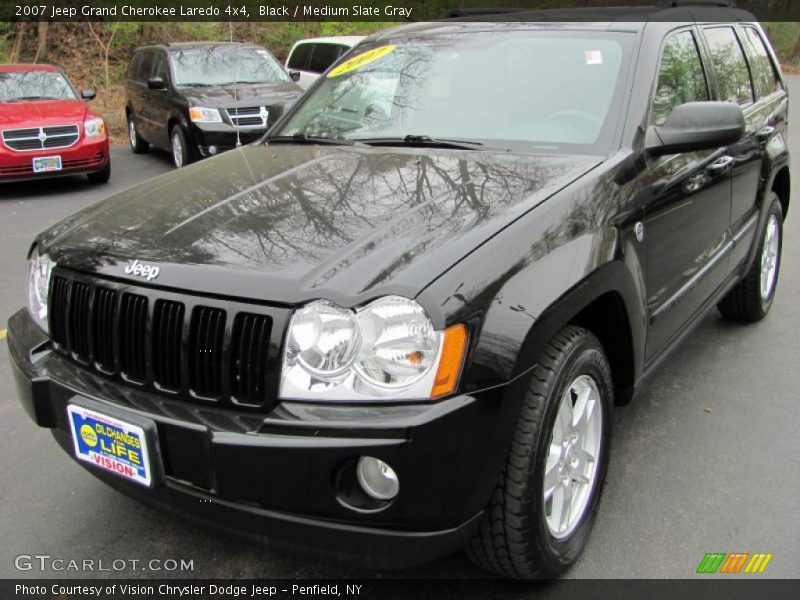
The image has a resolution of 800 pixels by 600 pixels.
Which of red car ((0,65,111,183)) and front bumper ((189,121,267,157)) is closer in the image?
red car ((0,65,111,183))

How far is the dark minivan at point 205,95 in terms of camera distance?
9820mm

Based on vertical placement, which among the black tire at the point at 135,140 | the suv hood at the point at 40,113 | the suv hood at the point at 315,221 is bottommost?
the black tire at the point at 135,140

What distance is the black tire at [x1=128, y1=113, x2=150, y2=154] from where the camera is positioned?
12.7m

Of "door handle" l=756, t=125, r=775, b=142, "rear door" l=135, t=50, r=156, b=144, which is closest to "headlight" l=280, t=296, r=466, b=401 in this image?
"door handle" l=756, t=125, r=775, b=142

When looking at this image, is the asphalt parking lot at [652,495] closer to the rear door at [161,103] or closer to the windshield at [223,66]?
the rear door at [161,103]

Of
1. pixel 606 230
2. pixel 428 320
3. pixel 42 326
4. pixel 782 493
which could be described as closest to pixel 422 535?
pixel 428 320

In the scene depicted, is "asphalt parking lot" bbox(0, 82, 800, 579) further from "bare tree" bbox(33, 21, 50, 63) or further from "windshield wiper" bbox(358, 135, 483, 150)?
"bare tree" bbox(33, 21, 50, 63)

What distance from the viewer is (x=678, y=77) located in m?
3.36

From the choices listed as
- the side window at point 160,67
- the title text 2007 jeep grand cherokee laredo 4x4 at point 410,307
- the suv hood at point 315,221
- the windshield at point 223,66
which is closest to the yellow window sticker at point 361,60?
the title text 2007 jeep grand cherokee laredo 4x4 at point 410,307

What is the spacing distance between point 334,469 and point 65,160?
8626 millimetres

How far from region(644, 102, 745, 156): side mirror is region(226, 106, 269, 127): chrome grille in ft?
25.0

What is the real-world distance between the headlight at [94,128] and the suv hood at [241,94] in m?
1.16

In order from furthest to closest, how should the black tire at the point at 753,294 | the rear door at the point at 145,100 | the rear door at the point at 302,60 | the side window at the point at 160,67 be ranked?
the rear door at the point at 302,60
the rear door at the point at 145,100
the side window at the point at 160,67
the black tire at the point at 753,294

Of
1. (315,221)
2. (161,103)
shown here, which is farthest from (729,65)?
(161,103)
